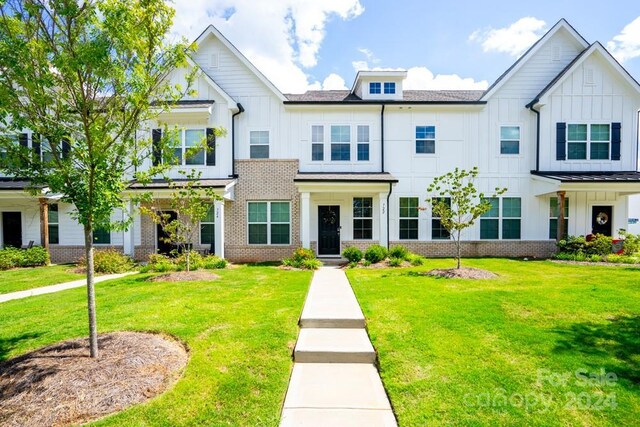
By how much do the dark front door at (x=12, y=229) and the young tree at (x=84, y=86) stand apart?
51.1ft

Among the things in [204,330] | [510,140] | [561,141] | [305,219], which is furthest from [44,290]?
[561,141]

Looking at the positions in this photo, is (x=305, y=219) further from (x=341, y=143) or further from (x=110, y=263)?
(x=110, y=263)

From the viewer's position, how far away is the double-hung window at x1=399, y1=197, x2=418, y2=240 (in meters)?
15.3

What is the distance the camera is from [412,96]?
656 inches

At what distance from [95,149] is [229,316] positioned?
12.3 ft

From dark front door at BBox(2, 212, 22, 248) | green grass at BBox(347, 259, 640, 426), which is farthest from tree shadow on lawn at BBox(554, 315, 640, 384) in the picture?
dark front door at BBox(2, 212, 22, 248)

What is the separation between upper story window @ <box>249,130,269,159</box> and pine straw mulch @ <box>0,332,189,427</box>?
11.1 metres

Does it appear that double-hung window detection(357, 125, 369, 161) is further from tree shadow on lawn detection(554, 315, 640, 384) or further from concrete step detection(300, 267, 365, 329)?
tree shadow on lawn detection(554, 315, 640, 384)

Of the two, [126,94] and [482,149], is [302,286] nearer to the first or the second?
[126,94]

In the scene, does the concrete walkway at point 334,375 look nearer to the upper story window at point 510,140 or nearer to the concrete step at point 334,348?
the concrete step at point 334,348

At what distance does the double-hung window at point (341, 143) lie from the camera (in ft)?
50.1

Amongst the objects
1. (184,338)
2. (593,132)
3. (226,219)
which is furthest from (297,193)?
(593,132)

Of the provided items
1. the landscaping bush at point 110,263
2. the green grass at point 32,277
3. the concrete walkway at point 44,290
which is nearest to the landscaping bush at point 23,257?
the green grass at point 32,277

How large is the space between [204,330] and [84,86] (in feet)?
13.5
